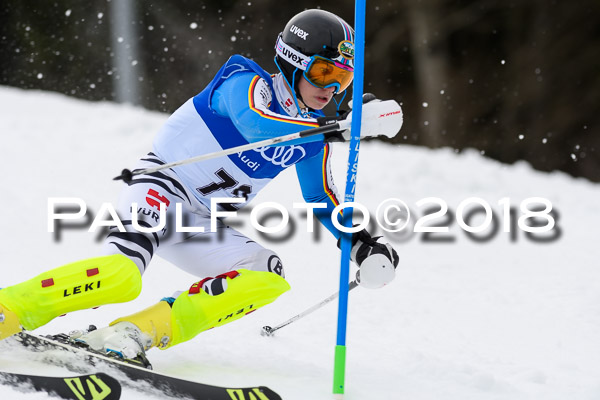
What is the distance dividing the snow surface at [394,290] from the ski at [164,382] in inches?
2.8

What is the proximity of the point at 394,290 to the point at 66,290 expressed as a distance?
2610mm

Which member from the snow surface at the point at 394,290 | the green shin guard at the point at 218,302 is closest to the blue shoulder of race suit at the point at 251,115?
the green shin guard at the point at 218,302

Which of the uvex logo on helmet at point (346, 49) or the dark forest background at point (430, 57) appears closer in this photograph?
the uvex logo on helmet at point (346, 49)

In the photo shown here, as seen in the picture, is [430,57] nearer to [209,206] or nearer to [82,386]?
[209,206]

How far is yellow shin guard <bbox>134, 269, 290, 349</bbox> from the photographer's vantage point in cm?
331

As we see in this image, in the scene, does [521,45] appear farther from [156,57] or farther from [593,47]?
[156,57]

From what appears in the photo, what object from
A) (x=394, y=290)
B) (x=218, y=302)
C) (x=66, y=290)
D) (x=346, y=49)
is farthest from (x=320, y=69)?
(x=394, y=290)

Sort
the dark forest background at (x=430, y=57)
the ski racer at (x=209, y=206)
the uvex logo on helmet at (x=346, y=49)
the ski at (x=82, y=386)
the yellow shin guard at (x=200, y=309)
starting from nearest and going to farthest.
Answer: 1. the ski at (x=82, y=386)
2. the ski racer at (x=209, y=206)
3. the yellow shin guard at (x=200, y=309)
4. the uvex logo on helmet at (x=346, y=49)
5. the dark forest background at (x=430, y=57)

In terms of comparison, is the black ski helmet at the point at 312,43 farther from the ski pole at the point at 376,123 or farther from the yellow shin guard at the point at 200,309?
the yellow shin guard at the point at 200,309

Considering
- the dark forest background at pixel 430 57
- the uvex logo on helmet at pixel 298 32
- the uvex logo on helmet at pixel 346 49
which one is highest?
the dark forest background at pixel 430 57

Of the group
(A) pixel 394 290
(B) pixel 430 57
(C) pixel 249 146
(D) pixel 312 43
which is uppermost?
(B) pixel 430 57

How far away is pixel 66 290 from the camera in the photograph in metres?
3.13

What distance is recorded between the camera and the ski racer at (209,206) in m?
3.15

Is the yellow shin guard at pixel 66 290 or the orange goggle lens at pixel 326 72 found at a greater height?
the orange goggle lens at pixel 326 72
